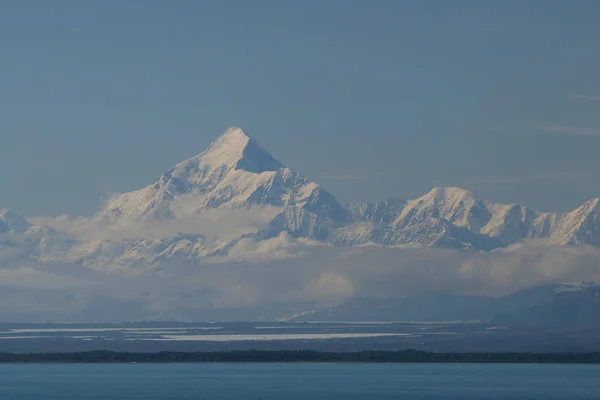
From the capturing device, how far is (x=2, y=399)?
18525 centimetres

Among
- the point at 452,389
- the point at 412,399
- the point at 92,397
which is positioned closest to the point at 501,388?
the point at 452,389

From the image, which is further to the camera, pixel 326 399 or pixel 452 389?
pixel 452 389

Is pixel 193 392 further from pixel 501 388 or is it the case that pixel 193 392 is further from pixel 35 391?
pixel 501 388

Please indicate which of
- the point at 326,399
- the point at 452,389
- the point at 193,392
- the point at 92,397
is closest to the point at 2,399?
the point at 92,397

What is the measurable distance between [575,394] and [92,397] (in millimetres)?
62856

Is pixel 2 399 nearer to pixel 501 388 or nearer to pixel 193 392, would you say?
pixel 193 392

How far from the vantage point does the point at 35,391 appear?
651ft

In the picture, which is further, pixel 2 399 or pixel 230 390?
pixel 230 390

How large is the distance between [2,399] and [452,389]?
60919mm

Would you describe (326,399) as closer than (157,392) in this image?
Yes

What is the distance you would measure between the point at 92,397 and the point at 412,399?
1651 inches

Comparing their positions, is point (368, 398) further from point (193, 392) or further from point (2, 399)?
point (2, 399)

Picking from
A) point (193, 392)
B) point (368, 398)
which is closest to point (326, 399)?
point (368, 398)

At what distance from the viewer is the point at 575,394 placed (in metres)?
184
